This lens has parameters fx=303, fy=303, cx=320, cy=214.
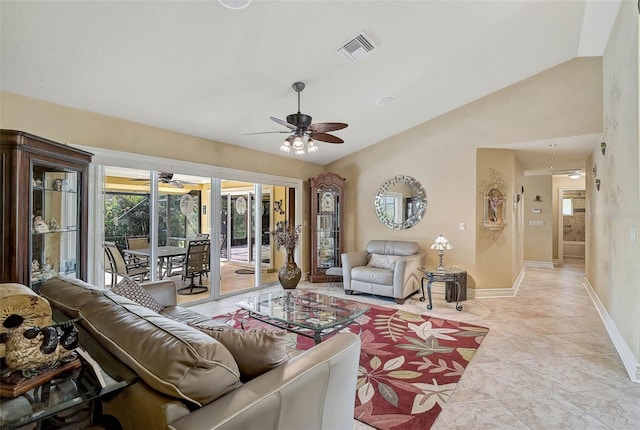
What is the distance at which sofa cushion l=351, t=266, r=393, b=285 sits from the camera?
4766mm

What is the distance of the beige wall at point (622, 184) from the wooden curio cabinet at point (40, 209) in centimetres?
491

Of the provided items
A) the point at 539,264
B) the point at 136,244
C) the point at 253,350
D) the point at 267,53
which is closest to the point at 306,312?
the point at 253,350

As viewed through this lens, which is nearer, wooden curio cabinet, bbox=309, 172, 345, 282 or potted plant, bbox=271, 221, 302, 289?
potted plant, bbox=271, 221, 302, 289

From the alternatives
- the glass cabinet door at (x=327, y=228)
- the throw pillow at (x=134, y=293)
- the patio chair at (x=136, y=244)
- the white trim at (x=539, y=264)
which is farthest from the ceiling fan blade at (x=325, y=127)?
the white trim at (x=539, y=264)

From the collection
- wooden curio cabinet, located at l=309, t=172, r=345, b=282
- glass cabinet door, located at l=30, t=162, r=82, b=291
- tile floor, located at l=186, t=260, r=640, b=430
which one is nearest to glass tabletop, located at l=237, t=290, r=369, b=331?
tile floor, located at l=186, t=260, r=640, b=430

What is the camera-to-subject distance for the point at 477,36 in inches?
131

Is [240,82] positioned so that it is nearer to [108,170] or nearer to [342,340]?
[108,170]

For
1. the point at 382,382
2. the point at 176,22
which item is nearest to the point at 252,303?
the point at 382,382

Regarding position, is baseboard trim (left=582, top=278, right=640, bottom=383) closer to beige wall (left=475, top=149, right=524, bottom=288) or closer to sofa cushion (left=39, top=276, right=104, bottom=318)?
beige wall (left=475, top=149, right=524, bottom=288)

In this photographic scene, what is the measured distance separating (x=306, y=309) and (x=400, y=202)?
3.40m

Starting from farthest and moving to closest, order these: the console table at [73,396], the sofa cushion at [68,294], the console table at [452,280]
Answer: the console table at [452,280], the sofa cushion at [68,294], the console table at [73,396]

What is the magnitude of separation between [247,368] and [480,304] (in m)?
4.41

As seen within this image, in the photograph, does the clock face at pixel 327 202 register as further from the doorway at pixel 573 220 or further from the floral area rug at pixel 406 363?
the doorway at pixel 573 220

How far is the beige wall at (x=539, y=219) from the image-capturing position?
790cm
